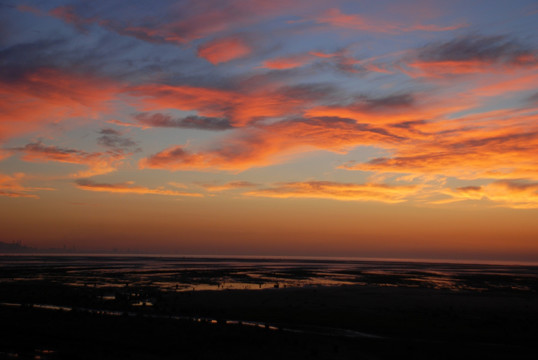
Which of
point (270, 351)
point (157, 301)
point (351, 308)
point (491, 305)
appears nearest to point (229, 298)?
point (157, 301)

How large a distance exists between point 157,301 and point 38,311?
9.06m

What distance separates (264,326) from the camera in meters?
24.5

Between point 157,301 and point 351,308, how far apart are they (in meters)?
15.5

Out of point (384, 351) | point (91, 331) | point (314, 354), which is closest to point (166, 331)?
point (91, 331)

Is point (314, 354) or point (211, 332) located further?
point (211, 332)

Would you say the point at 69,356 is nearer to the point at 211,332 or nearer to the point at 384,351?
the point at 211,332

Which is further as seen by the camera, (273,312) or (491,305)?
(491,305)

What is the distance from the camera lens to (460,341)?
2097 cm

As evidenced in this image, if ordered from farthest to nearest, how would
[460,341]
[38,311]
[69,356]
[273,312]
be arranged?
[273,312] < [38,311] < [460,341] < [69,356]

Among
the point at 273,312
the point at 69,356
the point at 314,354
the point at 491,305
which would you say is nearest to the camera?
the point at 69,356

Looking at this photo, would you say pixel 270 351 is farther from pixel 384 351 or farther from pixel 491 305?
pixel 491 305

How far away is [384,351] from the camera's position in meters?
18.6

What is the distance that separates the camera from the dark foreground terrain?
59.4 feet

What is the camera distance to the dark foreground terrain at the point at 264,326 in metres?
18.1
